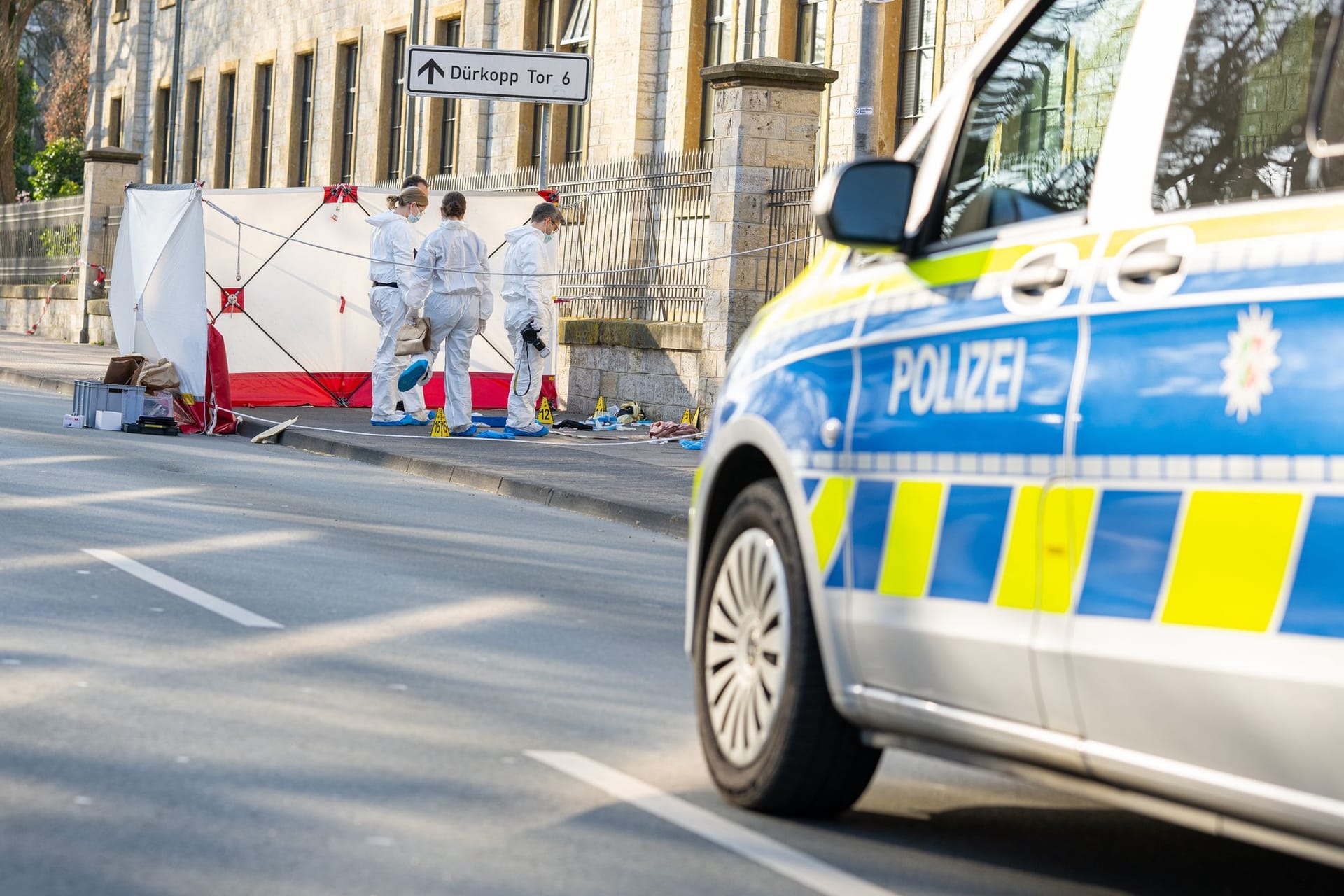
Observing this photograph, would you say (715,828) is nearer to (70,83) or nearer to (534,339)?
(534,339)

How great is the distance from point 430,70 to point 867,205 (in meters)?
14.4

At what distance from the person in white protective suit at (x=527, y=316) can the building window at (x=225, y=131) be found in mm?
26319

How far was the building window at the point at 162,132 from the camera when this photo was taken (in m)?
47.9

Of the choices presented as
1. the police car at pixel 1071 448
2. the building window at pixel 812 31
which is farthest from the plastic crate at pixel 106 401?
the police car at pixel 1071 448

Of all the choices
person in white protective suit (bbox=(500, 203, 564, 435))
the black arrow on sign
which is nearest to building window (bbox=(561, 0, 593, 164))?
person in white protective suit (bbox=(500, 203, 564, 435))

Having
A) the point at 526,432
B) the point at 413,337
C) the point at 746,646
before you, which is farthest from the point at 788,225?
the point at 746,646

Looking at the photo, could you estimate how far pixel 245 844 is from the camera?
4.64 meters

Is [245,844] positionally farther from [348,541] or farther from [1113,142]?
[348,541]

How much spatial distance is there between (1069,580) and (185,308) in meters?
15.7

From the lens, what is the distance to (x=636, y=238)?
22.8 metres

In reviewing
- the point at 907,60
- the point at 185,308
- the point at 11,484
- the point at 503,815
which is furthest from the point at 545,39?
the point at 503,815

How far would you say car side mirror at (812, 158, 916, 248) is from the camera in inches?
187

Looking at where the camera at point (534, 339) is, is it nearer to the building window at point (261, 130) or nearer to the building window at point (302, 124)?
the building window at point (302, 124)

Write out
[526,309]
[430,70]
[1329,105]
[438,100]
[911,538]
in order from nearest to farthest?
[1329,105] → [911,538] → [430,70] → [526,309] → [438,100]
